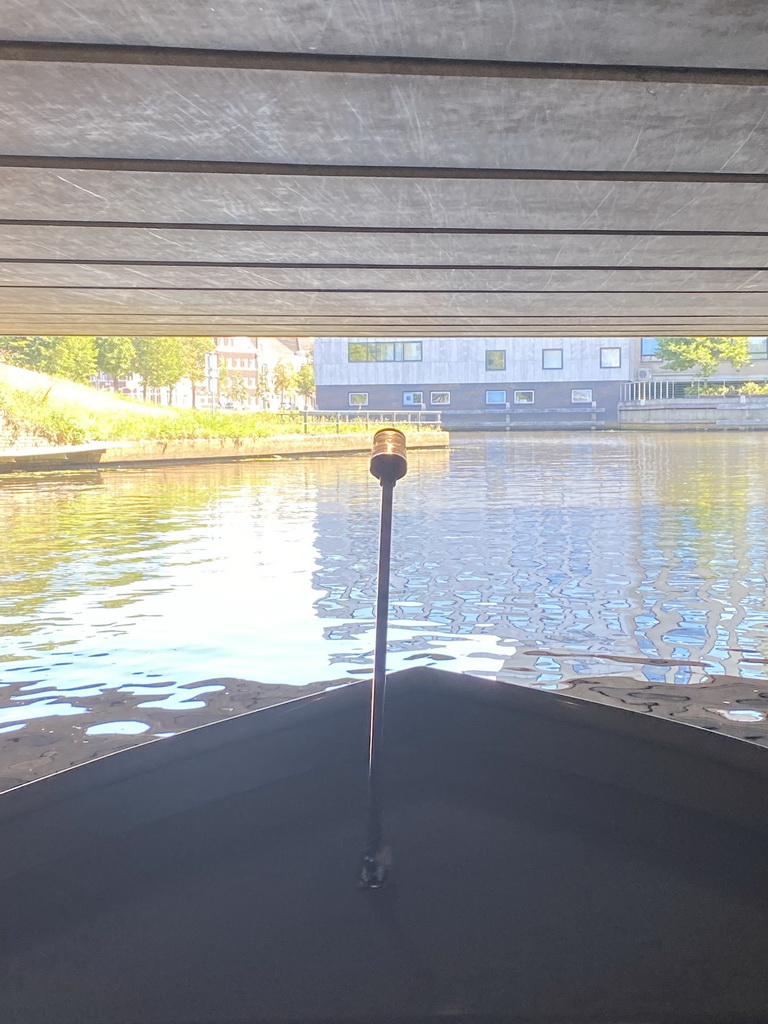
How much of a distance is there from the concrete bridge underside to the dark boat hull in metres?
1.61

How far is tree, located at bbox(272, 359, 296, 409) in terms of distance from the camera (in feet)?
267

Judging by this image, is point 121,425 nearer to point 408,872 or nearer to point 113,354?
point 408,872

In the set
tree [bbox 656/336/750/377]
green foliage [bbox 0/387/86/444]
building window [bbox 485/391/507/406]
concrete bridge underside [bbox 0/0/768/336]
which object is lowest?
green foliage [bbox 0/387/86/444]

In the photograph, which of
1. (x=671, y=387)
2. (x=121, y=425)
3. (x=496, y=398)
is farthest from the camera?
(x=671, y=387)

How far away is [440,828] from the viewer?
2.25m

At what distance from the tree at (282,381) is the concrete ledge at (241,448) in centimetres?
5169

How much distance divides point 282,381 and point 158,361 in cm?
2554

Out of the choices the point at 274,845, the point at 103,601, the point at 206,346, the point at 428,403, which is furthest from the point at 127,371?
the point at 274,845

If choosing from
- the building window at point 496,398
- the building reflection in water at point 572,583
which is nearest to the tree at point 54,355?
the building window at point 496,398

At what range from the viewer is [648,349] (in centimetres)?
5988

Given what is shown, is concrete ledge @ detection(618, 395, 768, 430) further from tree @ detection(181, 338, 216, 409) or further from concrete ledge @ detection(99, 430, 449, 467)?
tree @ detection(181, 338, 216, 409)

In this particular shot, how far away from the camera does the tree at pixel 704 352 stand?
2189 inches

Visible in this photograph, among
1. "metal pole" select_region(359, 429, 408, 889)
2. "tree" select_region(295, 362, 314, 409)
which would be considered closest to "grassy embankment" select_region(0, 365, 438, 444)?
"metal pole" select_region(359, 429, 408, 889)

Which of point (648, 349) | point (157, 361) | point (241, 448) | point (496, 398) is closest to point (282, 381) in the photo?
point (157, 361)
